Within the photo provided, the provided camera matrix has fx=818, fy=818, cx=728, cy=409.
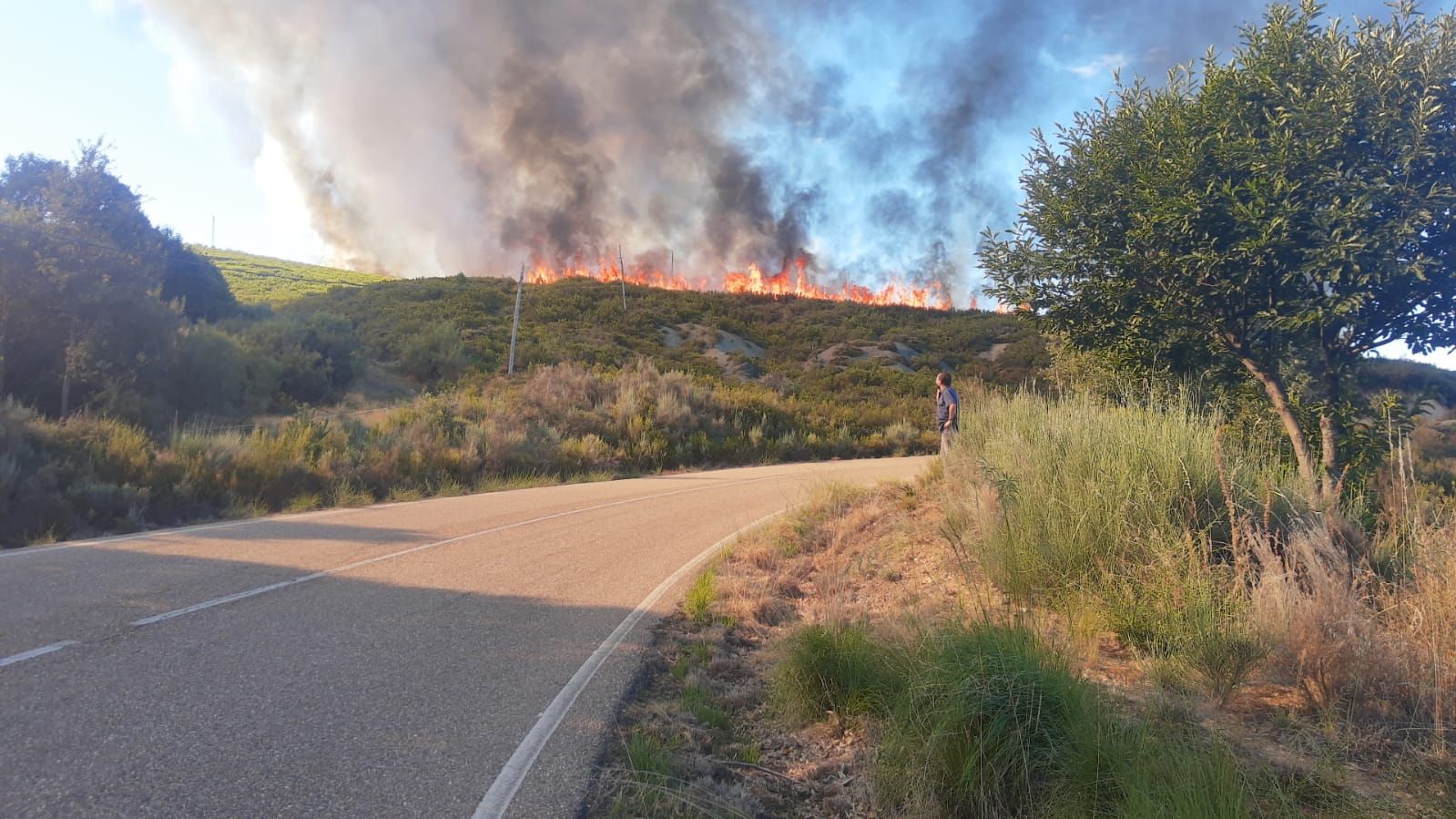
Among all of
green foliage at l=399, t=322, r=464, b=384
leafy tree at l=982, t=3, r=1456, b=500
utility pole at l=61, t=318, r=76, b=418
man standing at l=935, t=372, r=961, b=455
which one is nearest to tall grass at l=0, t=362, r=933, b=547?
utility pole at l=61, t=318, r=76, b=418

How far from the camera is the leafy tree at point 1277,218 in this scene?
7059 millimetres

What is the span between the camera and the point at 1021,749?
3.71 meters

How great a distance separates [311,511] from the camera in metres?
12.0

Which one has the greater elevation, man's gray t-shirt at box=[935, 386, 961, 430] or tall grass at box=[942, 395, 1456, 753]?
man's gray t-shirt at box=[935, 386, 961, 430]

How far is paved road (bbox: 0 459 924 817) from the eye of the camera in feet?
11.6

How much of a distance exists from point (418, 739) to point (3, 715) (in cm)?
201

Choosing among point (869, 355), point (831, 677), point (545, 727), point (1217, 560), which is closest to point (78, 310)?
point (545, 727)

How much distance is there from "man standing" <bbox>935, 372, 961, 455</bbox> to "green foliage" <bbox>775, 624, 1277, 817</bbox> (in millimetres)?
8129

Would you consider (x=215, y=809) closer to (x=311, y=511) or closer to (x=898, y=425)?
(x=311, y=511)

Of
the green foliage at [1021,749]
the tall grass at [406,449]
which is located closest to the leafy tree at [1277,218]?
the green foliage at [1021,749]

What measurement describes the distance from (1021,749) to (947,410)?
9744 mm

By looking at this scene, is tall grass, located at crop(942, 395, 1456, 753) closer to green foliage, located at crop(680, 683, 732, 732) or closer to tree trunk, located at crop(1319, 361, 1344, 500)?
tree trunk, located at crop(1319, 361, 1344, 500)

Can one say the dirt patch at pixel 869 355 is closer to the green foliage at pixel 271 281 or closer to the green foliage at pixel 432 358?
the green foliage at pixel 432 358

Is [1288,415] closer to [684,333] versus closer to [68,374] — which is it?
[68,374]
